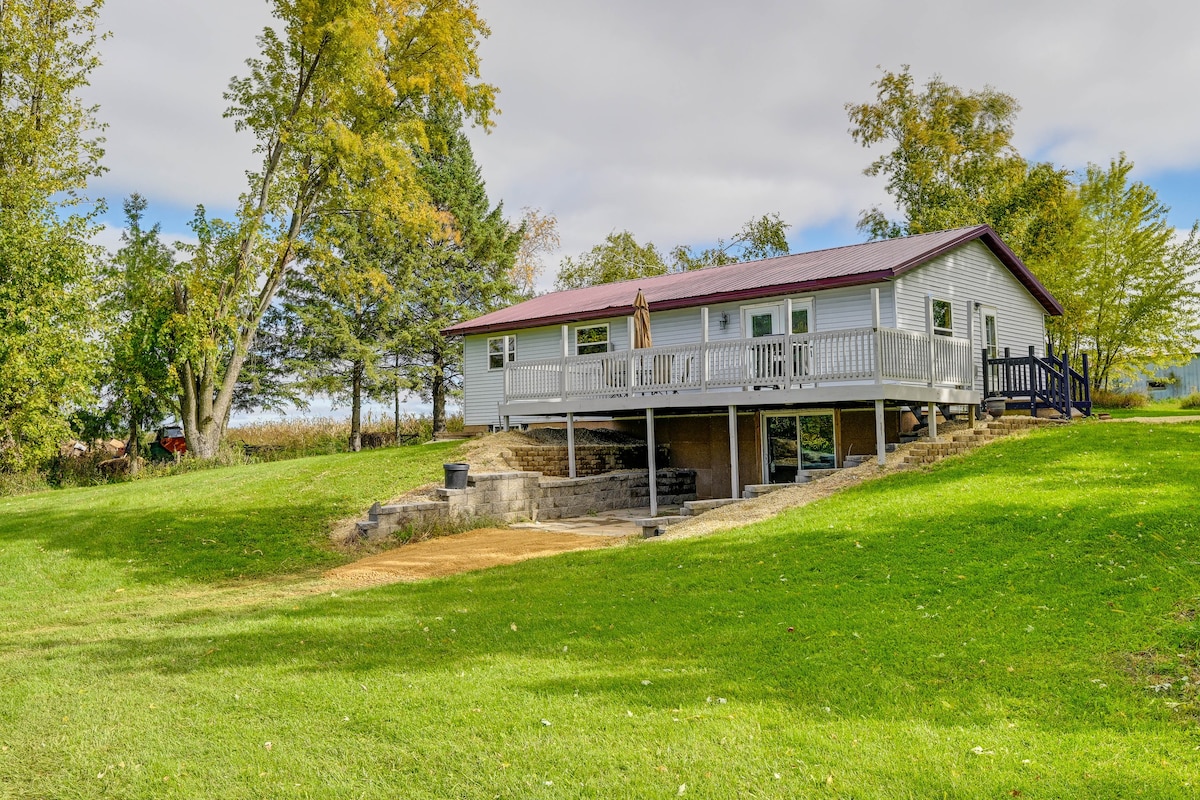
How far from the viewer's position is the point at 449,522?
16.0 meters

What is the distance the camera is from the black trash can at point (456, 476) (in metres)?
16.3

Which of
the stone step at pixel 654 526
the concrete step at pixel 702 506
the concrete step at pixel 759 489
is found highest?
the concrete step at pixel 759 489

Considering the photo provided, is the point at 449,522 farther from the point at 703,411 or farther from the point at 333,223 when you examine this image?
the point at 333,223

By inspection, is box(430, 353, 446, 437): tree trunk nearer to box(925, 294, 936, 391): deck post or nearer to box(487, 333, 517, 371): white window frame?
box(487, 333, 517, 371): white window frame

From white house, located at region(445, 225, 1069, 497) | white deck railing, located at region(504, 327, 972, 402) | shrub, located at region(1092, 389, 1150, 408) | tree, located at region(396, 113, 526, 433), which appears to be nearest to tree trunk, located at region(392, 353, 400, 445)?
tree, located at region(396, 113, 526, 433)

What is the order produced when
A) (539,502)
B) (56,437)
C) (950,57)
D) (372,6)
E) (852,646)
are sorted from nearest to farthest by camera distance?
(852,646)
(539,502)
(56,437)
(372,6)
(950,57)

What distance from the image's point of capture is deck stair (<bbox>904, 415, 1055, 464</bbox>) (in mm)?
15211

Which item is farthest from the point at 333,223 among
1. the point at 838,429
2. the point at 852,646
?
the point at 852,646

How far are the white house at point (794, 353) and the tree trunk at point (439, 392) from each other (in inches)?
520

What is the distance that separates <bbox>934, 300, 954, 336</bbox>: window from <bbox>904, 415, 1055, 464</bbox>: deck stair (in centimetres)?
308

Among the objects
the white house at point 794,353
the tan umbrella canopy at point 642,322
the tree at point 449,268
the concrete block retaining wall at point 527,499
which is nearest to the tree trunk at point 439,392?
the tree at point 449,268

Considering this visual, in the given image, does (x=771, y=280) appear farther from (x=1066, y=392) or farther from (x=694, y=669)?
(x=694, y=669)

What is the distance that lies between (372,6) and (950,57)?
22.5m

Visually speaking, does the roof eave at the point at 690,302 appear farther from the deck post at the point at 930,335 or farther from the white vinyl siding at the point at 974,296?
the white vinyl siding at the point at 974,296
